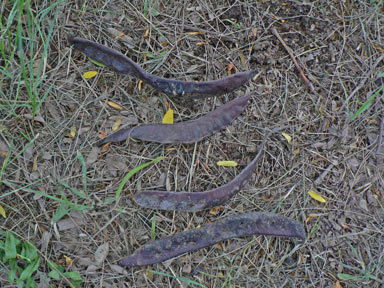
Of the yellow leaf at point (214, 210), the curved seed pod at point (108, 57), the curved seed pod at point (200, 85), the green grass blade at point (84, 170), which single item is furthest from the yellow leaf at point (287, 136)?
the green grass blade at point (84, 170)

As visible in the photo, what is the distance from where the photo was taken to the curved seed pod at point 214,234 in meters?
2.24

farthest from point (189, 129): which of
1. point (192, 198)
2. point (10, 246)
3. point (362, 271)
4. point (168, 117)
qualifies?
point (362, 271)

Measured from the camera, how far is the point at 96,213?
88.6 inches

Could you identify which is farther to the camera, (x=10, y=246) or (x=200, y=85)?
(x=200, y=85)

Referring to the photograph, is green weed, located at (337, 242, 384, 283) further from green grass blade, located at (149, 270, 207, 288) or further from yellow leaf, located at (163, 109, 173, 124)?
yellow leaf, located at (163, 109, 173, 124)

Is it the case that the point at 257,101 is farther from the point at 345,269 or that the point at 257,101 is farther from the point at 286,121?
the point at 345,269

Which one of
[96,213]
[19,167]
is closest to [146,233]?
[96,213]

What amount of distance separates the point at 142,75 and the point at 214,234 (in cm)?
120

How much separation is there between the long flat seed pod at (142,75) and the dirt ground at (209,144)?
0.20 ft

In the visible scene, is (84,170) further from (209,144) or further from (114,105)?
(209,144)

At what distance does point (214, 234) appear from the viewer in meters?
2.31

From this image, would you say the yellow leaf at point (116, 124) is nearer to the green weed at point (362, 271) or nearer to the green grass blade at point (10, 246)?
the green grass blade at point (10, 246)

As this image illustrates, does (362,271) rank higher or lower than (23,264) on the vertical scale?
lower

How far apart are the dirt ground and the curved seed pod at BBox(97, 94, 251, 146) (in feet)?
0.20
